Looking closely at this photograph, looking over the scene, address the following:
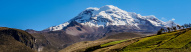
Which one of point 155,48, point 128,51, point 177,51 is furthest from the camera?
point 128,51

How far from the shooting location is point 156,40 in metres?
83.9

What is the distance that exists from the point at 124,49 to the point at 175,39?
2174 centimetres

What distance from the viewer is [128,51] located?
7894 centimetres

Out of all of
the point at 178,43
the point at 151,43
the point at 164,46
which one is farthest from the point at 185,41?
the point at 151,43

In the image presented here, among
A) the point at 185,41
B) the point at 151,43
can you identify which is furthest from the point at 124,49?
the point at 185,41

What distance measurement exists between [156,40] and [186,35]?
42.3ft

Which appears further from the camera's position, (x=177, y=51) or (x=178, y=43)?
(x=178, y=43)

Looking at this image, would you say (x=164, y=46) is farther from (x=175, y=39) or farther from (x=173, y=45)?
(x=175, y=39)

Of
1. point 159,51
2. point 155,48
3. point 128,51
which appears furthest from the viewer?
point 128,51

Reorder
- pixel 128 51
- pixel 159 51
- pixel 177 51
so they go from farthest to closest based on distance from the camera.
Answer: pixel 128 51
pixel 159 51
pixel 177 51

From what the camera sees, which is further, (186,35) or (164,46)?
(186,35)

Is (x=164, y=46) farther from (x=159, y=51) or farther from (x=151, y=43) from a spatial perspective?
(x=151, y=43)

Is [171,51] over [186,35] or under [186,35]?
under

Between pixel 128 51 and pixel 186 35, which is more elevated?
pixel 186 35
